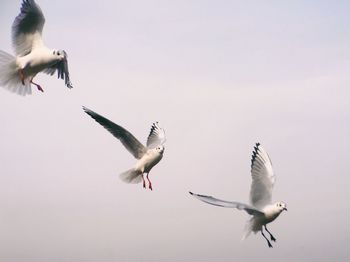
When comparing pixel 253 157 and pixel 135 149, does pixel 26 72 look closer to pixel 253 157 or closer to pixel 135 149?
pixel 135 149

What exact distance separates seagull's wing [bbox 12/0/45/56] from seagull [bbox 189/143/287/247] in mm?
4512

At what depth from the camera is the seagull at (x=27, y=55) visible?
1182 centimetres

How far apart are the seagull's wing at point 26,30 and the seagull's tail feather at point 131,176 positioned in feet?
9.46

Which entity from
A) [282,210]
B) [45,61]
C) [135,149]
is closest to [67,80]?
[45,61]

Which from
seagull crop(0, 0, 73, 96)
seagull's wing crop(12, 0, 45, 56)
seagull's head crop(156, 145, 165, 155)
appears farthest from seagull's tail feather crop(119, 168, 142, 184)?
seagull's wing crop(12, 0, 45, 56)

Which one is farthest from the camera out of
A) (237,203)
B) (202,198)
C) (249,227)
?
(249,227)

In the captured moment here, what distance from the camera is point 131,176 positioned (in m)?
13.1

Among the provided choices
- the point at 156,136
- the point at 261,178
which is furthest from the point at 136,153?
the point at 261,178

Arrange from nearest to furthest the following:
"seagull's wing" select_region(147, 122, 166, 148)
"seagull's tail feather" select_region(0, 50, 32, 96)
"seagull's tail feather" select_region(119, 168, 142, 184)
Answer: "seagull's tail feather" select_region(0, 50, 32, 96) < "seagull's tail feather" select_region(119, 168, 142, 184) < "seagull's wing" select_region(147, 122, 166, 148)

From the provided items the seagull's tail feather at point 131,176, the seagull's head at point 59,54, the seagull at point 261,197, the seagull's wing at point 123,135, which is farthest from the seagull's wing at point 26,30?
the seagull at point 261,197

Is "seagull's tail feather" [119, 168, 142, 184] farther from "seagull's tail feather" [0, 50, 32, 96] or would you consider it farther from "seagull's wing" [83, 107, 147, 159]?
"seagull's tail feather" [0, 50, 32, 96]

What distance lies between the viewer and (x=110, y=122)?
12773mm

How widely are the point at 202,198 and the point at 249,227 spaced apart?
6.85 ft

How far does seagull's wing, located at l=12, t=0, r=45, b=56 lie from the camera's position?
39.8 ft
